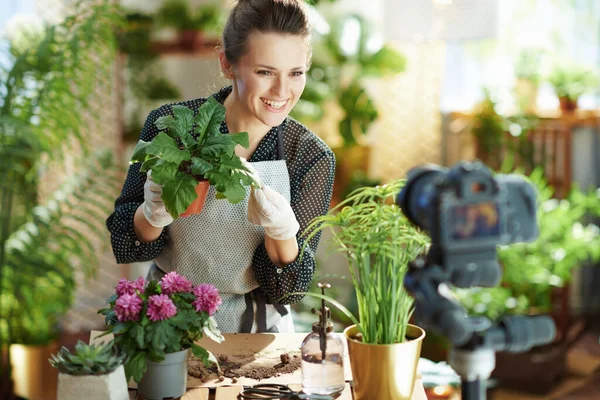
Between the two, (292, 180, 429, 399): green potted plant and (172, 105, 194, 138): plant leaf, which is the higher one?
(172, 105, 194, 138): plant leaf

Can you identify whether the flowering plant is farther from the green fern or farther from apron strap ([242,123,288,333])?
the green fern

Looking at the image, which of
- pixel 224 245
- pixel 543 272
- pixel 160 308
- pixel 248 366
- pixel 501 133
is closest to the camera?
pixel 160 308

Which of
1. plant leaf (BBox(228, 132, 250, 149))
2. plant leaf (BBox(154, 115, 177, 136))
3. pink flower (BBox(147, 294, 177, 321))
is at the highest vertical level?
plant leaf (BBox(154, 115, 177, 136))

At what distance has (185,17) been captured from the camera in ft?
14.9

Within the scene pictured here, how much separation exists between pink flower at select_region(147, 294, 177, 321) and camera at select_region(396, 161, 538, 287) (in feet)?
2.00

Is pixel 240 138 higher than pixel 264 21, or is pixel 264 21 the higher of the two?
pixel 264 21

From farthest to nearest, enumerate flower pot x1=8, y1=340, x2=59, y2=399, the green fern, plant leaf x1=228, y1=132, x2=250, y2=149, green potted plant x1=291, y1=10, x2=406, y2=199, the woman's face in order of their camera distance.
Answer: green potted plant x1=291, y1=10, x2=406, y2=199 → flower pot x1=8, y1=340, x2=59, y2=399 → the green fern → the woman's face → plant leaf x1=228, y1=132, x2=250, y2=149

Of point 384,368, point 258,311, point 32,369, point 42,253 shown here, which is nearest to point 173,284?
point 384,368

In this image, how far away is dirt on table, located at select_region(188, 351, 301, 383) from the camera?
1.51 meters

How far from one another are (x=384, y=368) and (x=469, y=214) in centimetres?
59

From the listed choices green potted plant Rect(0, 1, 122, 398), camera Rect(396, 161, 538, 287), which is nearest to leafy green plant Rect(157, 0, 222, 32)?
green potted plant Rect(0, 1, 122, 398)

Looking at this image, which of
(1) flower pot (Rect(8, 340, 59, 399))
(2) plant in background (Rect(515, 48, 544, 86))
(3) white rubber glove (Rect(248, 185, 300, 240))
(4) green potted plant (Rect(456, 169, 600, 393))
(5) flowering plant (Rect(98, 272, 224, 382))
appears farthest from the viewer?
(2) plant in background (Rect(515, 48, 544, 86))

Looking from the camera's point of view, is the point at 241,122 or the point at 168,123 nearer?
the point at 168,123

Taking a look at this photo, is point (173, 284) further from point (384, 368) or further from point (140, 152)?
point (384, 368)
